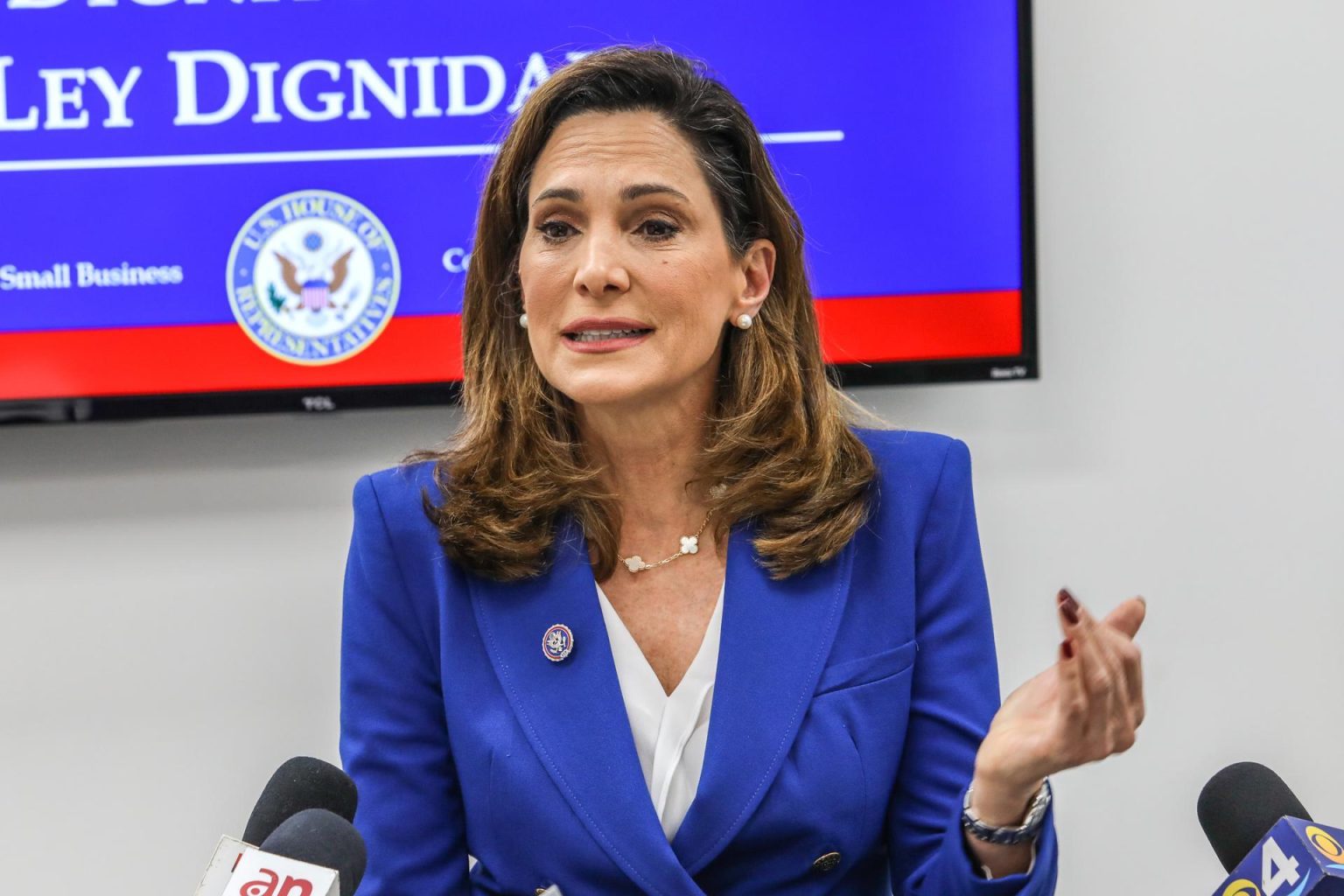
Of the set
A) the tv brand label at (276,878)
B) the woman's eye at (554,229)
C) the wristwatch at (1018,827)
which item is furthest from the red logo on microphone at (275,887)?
the woman's eye at (554,229)

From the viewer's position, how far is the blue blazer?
152cm

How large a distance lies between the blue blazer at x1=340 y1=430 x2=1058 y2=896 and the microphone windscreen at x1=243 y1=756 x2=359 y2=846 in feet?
1.06

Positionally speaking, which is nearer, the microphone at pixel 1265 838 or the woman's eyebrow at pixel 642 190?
the microphone at pixel 1265 838

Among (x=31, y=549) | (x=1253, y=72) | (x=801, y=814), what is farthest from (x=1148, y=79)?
(x=31, y=549)

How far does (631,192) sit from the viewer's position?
166 cm

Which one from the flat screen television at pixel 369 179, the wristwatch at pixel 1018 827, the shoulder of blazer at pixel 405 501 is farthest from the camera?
the flat screen television at pixel 369 179

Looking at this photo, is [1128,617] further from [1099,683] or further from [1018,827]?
[1018,827]

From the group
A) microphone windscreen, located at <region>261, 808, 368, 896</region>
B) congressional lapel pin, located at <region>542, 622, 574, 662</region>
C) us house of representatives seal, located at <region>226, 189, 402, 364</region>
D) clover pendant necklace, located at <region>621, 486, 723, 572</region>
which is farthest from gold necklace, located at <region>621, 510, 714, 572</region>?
us house of representatives seal, located at <region>226, 189, 402, 364</region>

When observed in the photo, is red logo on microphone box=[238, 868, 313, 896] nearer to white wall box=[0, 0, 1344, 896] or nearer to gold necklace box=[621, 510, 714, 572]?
gold necklace box=[621, 510, 714, 572]

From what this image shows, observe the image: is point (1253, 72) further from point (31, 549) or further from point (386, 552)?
point (31, 549)

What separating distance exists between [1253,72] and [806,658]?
156 cm

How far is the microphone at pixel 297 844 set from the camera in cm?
97

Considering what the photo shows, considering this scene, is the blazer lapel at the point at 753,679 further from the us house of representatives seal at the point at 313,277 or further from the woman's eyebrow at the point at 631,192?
the us house of representatives seal at the point at 313,277

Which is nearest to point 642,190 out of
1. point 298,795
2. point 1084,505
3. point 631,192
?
point 631,192
